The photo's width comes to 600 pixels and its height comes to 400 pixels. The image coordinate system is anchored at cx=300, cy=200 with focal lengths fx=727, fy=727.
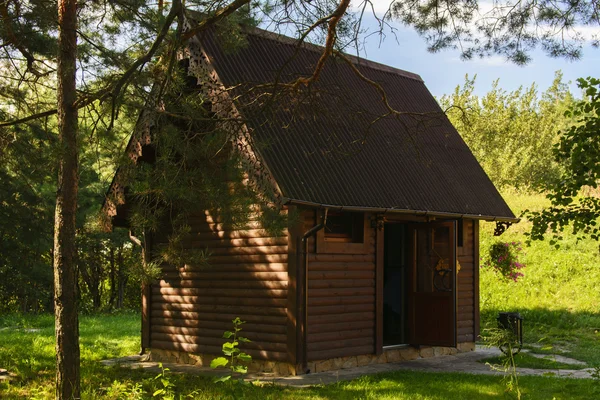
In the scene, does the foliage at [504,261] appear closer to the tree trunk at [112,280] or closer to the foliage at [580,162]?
the foliage at [580,162]

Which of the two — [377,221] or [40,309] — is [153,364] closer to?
[377,221]

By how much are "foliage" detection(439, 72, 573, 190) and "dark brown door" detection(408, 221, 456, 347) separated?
19842 millimetres

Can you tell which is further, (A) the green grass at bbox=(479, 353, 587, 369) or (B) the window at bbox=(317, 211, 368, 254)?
(A) the green grass at bbox=(479, 353, 587, 369)

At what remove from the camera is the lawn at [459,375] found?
9.26 m

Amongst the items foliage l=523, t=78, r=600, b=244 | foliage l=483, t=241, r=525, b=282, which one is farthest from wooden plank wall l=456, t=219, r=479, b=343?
foliage l=523, t=78, r=600, b=244

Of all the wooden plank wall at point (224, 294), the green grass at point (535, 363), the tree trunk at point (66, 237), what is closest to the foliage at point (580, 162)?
the green grass at point (535, 363)

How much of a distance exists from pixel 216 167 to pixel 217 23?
1840mm

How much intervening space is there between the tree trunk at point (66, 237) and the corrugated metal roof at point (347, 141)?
2.18 meters

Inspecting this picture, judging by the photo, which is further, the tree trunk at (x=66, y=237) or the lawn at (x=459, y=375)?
the lawn at (x=459, y=375)

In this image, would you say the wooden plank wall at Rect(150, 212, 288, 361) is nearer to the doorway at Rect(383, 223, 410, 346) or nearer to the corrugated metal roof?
the corrugated metal roof

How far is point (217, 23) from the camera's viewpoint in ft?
30.5

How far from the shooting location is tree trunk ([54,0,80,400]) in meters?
8.55

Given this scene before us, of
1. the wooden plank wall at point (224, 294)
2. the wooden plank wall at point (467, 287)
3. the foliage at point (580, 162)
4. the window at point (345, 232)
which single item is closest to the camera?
the foliage at point (580, 162)

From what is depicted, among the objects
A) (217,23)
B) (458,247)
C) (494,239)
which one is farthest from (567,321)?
(217,23)
